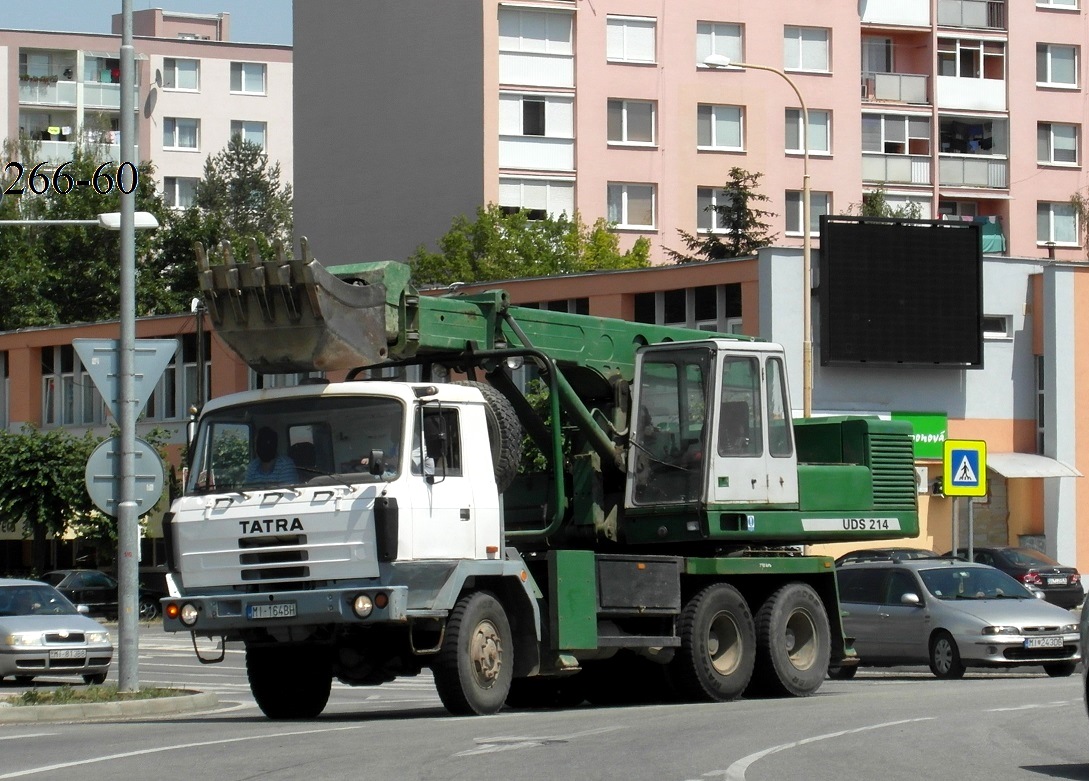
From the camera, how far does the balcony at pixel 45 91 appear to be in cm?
9531

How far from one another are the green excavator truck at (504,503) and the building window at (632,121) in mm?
40948

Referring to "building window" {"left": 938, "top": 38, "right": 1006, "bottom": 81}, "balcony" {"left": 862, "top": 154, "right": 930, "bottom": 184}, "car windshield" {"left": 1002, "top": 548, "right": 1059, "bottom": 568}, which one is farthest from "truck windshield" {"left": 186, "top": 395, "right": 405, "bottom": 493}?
"building window" {"left": 938, "top": 38, "right": 1006, "bottom": 81}

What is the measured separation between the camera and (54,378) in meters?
61.8

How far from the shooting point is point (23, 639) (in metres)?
24.4

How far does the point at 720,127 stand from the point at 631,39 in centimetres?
392

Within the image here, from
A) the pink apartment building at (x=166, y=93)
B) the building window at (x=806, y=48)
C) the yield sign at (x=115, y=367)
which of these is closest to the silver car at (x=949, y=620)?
the yield sign at (x=115, y=367)

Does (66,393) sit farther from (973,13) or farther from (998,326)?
(973,13)

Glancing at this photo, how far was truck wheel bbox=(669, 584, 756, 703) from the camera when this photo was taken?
711 inches

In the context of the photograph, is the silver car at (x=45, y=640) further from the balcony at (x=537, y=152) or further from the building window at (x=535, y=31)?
the building window at (x=535, y=31)

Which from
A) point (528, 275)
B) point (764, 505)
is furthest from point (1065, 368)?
point (764, 505)

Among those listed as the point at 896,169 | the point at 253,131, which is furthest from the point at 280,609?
the point at 253,131

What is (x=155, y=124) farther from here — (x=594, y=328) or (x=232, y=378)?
(x=594, y=328)

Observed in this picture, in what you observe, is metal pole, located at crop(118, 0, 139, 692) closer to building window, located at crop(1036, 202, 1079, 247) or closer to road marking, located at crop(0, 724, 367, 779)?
road marking, located at crop(0, 724, 367, 779)

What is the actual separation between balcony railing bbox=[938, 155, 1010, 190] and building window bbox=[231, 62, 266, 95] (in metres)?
41.6
